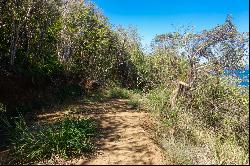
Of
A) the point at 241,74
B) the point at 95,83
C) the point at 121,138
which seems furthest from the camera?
the point at 95,83

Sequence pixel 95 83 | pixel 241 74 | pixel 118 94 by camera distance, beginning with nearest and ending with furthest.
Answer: pixel 241 74 < pixel 118 94 < pixel 95 83

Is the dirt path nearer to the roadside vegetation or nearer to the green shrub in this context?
the roadside vegetation

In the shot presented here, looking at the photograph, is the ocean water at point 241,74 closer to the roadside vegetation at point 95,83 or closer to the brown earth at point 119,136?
the roadside vegetation at point 95,83

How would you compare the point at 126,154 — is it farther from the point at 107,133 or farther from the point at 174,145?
the point at 107,133

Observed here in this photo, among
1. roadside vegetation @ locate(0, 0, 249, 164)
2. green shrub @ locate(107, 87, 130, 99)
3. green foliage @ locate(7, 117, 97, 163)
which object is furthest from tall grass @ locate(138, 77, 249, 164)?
green shrub @ locate(107, 87, 130, 99)

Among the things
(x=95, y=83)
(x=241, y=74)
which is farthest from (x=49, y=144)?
(x=95, y=83)

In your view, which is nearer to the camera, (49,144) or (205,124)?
(49,144)

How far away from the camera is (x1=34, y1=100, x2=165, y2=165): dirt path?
7.34m

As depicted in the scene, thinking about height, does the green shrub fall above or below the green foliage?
above

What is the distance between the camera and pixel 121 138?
29.1 feet

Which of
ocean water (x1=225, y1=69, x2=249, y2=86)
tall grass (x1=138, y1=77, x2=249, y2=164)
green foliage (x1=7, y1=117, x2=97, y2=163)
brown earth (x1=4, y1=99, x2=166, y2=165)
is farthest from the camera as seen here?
ocean water (x1=225, y1=69, x2=249, y2=86)

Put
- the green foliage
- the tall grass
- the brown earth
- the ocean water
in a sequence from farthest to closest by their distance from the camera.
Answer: the ocean water → the green foliage → the brown earth → the tall grass

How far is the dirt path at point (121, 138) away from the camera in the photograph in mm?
7340

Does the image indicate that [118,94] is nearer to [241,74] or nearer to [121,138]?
[241,74]
